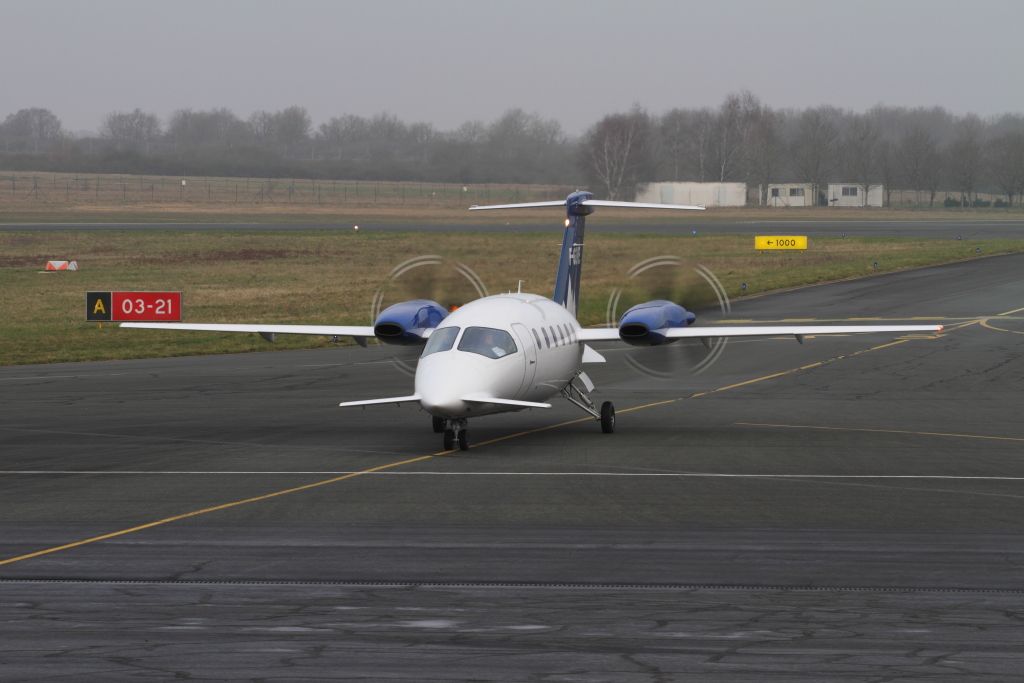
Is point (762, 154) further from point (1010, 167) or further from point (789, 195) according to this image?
point (1010, 167)

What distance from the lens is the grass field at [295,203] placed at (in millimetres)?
119812

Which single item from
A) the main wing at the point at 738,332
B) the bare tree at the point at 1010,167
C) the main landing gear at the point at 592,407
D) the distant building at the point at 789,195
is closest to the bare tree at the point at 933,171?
the bare tree at the point at 1010,167

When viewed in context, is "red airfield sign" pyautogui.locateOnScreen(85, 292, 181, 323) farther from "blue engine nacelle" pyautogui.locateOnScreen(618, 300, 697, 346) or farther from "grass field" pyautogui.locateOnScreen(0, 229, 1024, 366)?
"blue engine nacelle" pyautogui.locateOnScreen(618, 300, 697, 346)

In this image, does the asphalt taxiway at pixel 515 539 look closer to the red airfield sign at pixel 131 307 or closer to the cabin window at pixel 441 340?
the cabin window at pixel 441 340

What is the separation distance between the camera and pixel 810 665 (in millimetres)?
10734

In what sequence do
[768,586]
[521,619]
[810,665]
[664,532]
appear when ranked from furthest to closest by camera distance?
[664,532], [768,586], [521,619], [810,665]

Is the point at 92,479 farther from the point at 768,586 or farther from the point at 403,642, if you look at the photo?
the point at 768,586

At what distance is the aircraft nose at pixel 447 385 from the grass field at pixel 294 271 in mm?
6852

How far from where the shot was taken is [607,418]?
26.9 m

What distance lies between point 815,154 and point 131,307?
140m

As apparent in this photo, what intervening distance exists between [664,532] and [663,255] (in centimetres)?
1386

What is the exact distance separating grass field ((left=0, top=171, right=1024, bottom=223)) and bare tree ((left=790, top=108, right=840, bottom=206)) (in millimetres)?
11780

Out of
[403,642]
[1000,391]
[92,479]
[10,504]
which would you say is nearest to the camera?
[403,642]

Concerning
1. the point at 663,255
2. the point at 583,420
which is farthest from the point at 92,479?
the point at 663,255
